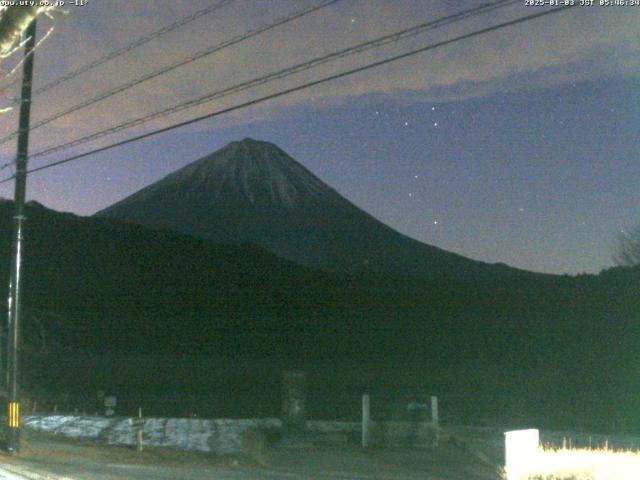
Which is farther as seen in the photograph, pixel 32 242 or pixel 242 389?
pixel 32 242

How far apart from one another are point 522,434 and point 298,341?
1942 inches

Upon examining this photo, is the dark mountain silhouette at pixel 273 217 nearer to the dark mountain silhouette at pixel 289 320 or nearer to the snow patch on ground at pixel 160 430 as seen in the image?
the dark mountain silhouette at pixel 289 320

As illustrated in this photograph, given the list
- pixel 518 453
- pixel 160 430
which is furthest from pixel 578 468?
pixel 160 430

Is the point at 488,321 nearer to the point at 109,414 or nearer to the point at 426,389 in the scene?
the point at 426,389

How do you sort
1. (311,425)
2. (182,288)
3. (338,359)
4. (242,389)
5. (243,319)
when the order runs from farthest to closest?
(182,288) → (243,319) → (338,359) → (242,389) → (311,425)

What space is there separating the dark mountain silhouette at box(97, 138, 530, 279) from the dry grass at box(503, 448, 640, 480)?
116380 mm

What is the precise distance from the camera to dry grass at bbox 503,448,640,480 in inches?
471

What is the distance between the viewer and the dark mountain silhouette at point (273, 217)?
144 metres

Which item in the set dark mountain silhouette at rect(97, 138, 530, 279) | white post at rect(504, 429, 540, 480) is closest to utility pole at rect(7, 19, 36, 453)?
white post at rect(504, 429, 540, 480)

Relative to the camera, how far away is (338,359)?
57.1 metres

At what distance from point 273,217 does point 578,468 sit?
156295mm

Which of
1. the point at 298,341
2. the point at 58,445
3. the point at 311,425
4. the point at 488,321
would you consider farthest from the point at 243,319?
the point at 58,445

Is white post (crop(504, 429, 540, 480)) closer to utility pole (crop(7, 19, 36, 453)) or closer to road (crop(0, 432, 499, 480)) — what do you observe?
road (crop(0, 432, 499, 480))

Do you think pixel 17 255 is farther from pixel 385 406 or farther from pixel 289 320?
pixel 289 320
